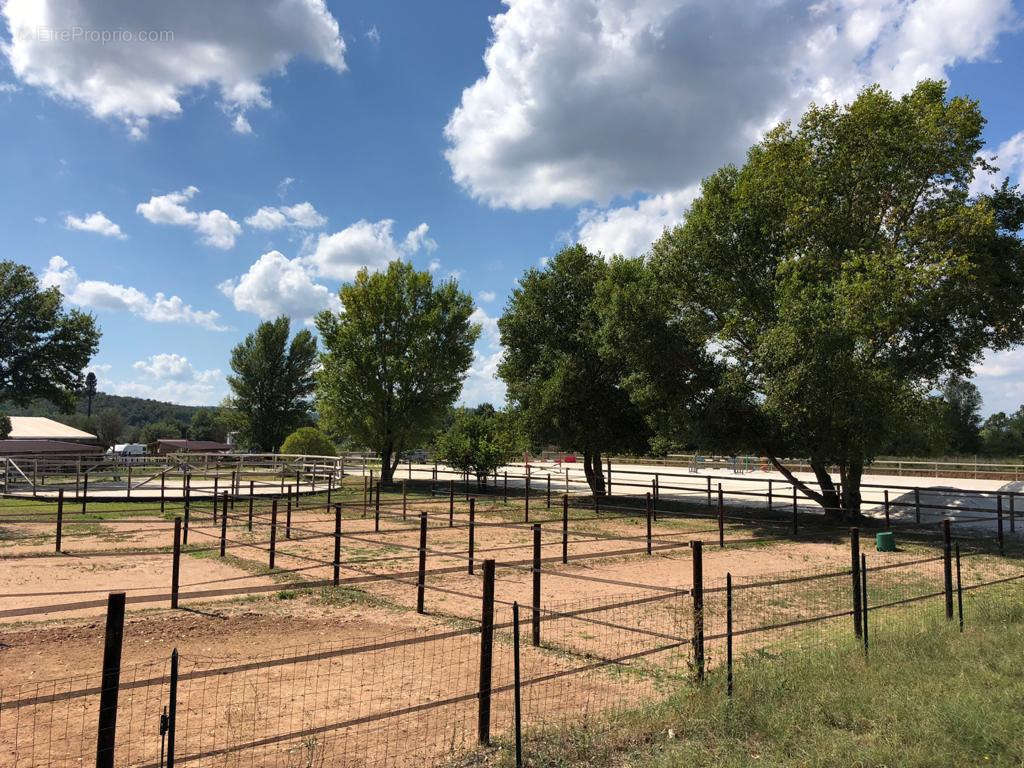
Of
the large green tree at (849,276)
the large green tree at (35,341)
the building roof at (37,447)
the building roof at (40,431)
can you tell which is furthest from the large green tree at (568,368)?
the building roof at (40,431)

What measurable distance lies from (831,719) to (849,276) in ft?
58.8

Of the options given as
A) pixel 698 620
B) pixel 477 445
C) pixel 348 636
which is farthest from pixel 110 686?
pixel 477 445

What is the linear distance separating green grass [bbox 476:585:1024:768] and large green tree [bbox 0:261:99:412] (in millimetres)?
53023

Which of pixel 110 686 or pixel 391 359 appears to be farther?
pixel 391 359

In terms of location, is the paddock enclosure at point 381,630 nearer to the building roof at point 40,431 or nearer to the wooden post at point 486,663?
the wooden post at point 486,663

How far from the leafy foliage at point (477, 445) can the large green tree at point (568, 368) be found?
2.83 meters

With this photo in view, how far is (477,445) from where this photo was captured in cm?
3453

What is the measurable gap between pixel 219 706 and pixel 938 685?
6.01 m

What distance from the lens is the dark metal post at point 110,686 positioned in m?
3.78

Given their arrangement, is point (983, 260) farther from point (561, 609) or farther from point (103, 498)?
point (103, 498)

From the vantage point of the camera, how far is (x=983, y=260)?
19.2 m

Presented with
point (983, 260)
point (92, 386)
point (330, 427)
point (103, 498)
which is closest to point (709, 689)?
point (983, 260)

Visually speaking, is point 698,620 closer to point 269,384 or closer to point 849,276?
point 849,276

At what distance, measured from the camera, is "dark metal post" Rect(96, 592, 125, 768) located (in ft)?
12.4
